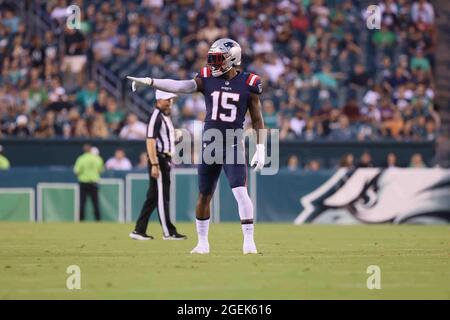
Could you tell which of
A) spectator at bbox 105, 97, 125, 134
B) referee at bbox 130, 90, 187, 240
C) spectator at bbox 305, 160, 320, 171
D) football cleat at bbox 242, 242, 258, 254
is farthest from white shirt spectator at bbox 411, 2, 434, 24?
football cleat at bbox 242, 242, 258, 254

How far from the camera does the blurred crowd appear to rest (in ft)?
87.1

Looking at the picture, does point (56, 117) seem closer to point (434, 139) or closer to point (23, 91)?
point (23, 91)

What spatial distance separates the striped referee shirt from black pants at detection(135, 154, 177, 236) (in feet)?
0.49

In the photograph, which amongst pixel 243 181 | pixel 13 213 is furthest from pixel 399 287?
pixel 13 213

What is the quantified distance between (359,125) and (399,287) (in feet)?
50.8

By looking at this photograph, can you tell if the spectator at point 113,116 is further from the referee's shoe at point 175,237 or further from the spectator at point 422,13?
the referee's shoe at point 175,237

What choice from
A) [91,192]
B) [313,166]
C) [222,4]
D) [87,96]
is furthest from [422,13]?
[91,192]

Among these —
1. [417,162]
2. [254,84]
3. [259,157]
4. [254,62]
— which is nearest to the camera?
[254,84]

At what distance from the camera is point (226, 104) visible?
14164mm

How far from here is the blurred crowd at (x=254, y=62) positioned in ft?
87.1

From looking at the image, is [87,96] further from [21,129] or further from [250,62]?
[250,62]

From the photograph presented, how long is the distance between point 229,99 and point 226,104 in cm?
7

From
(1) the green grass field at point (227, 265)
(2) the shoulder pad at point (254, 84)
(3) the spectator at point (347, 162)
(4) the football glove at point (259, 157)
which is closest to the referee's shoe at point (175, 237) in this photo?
(1) the green grass field at point (227, 265)

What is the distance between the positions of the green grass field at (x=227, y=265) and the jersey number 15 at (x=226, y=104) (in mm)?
1664
